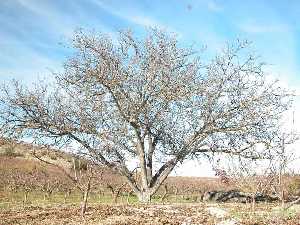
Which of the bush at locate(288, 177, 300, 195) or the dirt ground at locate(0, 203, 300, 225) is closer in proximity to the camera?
the dirt ground at locate(0, 203, 300, 225)

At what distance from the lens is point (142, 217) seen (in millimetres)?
18688

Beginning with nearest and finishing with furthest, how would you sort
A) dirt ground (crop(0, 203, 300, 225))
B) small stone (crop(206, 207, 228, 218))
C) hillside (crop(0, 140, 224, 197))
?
dirt ground (crop(0, 203, 300, 225))
small stone (crop(206, 207, 228, 218))
hillside (crop(0, 140, 224, 197))

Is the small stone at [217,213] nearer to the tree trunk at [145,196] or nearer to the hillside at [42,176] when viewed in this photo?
the tree trunk at [145,196]

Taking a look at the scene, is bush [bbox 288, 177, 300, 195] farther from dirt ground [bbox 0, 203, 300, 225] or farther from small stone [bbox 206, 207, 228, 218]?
small stone [bbox 206, 207, 228, 218]

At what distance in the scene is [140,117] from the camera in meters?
28.9

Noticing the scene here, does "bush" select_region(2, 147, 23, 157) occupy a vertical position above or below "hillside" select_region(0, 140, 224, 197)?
above

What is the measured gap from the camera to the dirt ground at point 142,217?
1719cm

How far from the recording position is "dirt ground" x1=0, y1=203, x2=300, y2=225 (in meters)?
17.2

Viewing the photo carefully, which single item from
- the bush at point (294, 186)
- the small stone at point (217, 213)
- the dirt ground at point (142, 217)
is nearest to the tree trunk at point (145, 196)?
the dirt ground at point (142, 217)

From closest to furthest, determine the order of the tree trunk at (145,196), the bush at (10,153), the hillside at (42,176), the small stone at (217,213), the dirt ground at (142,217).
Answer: the dirt ground at (142,217), the small stone at (217,213), the tree trunk at (145,196), the hillside at (42,176), the bush at (10,153)

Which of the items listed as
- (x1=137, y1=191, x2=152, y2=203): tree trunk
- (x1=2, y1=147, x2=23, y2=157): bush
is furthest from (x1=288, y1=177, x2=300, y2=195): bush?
(x1=2, y1=147, x2=23, y2=157): bush

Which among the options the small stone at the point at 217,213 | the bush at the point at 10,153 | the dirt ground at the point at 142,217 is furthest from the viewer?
the bush at the point at 10,153

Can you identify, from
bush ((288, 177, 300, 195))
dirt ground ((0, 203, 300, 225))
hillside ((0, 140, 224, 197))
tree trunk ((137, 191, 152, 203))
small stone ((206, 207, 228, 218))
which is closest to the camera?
dirt ground ((0, 203, 300, 225))

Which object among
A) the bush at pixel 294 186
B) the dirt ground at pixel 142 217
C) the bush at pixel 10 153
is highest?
the bush at pixel 10 153
